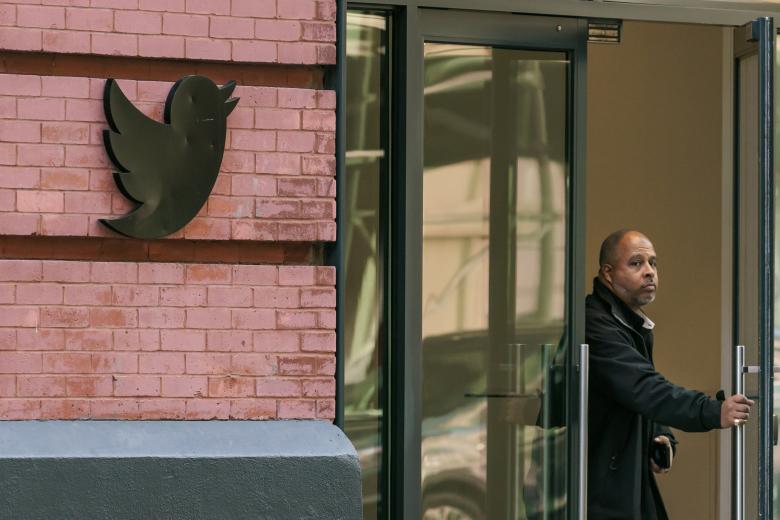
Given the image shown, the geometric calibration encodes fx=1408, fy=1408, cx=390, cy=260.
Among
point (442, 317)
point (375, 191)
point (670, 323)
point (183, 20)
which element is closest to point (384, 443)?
point (442, 317)

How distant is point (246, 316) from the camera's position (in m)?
4.79

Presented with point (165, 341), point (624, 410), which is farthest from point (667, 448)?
point (165, 341)

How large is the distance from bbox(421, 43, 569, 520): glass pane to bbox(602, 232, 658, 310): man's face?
639mm

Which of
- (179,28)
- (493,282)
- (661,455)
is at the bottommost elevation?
(661,455)

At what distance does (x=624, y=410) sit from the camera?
606cm

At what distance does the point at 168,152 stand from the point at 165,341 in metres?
0.64

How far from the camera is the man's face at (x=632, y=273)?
6.29 metres

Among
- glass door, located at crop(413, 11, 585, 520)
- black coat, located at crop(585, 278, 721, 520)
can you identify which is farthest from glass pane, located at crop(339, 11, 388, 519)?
black coat, located at crop(585, 278, 721, 520)

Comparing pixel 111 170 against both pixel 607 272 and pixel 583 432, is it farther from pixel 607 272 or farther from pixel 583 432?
pixel 607 272

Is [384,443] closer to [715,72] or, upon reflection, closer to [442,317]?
[442,317]

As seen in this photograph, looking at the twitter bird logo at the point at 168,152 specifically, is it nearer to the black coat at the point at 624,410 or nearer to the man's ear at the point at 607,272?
the black coat at the point at 624,410

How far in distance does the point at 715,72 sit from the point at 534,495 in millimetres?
3788

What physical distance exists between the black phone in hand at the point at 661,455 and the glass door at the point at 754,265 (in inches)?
12.6

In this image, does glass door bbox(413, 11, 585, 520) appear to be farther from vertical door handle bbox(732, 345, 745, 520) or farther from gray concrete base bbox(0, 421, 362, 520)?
gray concrete base bbox(0, 421, 362, 520)
